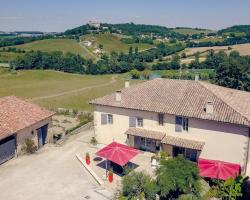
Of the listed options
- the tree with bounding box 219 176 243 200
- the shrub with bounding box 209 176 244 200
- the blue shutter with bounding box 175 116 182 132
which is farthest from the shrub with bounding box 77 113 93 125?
the tree with bounding box 219 176 243 200

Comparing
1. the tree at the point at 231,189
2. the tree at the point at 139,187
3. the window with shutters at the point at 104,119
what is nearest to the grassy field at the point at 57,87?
the window with shutters at the point at 104,119

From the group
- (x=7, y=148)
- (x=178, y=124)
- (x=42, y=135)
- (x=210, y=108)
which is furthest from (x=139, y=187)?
(x=42, y=135)

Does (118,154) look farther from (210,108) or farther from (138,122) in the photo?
(210,108)

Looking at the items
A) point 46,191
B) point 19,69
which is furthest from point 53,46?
point 46,191

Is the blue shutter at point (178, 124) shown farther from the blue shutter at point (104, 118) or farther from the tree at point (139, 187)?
the tree at point (139, 187)

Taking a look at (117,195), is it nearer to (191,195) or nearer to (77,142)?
(191,195)

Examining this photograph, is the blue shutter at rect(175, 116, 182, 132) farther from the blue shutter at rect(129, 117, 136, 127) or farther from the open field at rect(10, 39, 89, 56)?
the open field at rect(10, 39, 89, 56)
